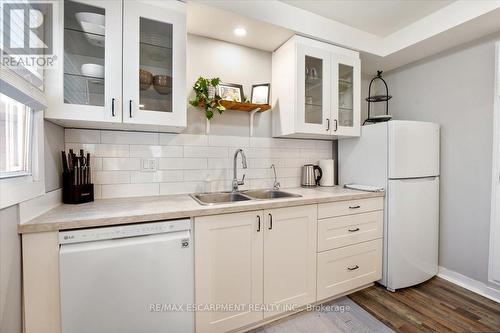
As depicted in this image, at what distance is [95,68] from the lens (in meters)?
1.41

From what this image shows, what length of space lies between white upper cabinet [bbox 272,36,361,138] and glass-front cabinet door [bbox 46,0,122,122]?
132 cm

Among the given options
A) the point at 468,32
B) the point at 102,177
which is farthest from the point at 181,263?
the point at 468,32

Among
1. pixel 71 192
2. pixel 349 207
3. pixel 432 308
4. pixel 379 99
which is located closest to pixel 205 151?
pixel 71 192

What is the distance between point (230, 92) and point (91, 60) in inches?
40.5

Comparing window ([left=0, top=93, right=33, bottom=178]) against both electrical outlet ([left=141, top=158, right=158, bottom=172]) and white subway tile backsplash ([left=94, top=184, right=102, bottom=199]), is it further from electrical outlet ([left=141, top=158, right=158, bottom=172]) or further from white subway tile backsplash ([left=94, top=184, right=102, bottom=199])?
electrical outlet ([left=141, top=158, right=158, bottom=172])

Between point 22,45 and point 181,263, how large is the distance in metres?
1.36

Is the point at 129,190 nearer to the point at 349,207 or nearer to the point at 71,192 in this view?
the point at 71,192

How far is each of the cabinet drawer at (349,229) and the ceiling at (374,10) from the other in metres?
1.74

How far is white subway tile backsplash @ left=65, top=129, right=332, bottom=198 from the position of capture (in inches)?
67.1

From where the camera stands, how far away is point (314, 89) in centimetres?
210

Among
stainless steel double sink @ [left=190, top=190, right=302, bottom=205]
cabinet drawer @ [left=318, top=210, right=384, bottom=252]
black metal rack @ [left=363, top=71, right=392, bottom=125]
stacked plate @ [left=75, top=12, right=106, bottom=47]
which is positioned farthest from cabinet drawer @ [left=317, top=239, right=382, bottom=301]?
stacked plate @ [left=75, top=12, right=106, bottom=47]

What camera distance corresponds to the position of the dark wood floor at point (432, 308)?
1611mm

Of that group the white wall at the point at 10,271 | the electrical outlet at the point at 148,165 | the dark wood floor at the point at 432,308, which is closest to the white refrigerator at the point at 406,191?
the dark wood floor at the point at 432,308

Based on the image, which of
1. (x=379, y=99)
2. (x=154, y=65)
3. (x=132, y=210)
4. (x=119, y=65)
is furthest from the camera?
(x=379, y=99)
